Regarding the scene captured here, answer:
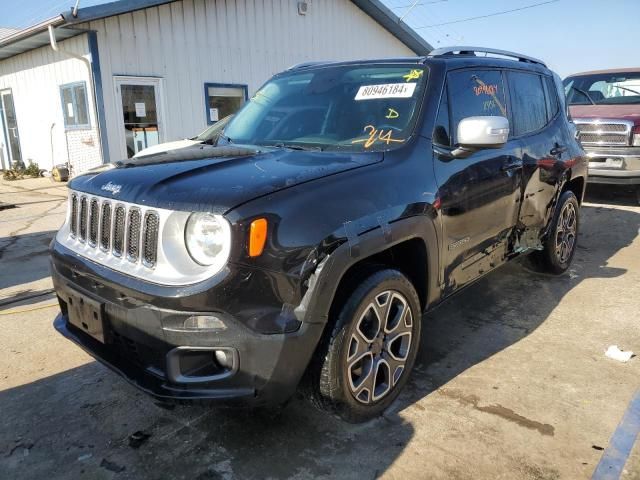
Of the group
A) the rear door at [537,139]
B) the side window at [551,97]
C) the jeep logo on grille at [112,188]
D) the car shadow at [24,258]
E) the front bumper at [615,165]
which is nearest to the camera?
the jeep logo on grille at [112,188]

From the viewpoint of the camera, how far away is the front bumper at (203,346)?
7.04 ft

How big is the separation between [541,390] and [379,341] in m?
1.10

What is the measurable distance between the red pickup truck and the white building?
7.52m

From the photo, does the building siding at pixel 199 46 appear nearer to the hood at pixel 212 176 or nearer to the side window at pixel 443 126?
the hood at pixel 212 176

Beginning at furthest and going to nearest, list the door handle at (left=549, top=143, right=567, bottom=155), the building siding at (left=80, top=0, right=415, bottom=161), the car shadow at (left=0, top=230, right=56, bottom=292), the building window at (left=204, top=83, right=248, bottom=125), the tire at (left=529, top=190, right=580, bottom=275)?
the building window at (left=204, top=83, right=248, bottom=125) → the building siding at (left=80, top=0, right=415, bottom=161) → the car shadow at (left=0, top=230, right=56, bottom=292) → the tire at (left=529, top=190, right=580, bottom=275) → the door handle at (left=549, top=143, right=567, bottom=155)

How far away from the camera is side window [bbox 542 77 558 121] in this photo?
4.65 meters

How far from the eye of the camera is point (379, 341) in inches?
108

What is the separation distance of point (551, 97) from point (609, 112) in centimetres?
498

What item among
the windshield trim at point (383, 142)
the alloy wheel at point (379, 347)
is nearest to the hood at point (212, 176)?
the windshield trim at point (383, 142)

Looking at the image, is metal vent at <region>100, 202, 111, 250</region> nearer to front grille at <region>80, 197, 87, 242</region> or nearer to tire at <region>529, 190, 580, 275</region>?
front grille at <region>80, 197, 87, 242</region>

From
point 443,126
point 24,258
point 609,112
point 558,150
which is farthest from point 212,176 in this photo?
point 609,112

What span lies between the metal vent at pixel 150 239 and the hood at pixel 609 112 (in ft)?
27.7

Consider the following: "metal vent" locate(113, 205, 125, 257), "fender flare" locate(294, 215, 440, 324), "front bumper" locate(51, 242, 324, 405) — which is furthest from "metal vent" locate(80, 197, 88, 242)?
"fender flare" locate(294, 215, 440, 324)

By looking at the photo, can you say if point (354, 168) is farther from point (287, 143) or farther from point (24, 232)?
point (24, 232)
